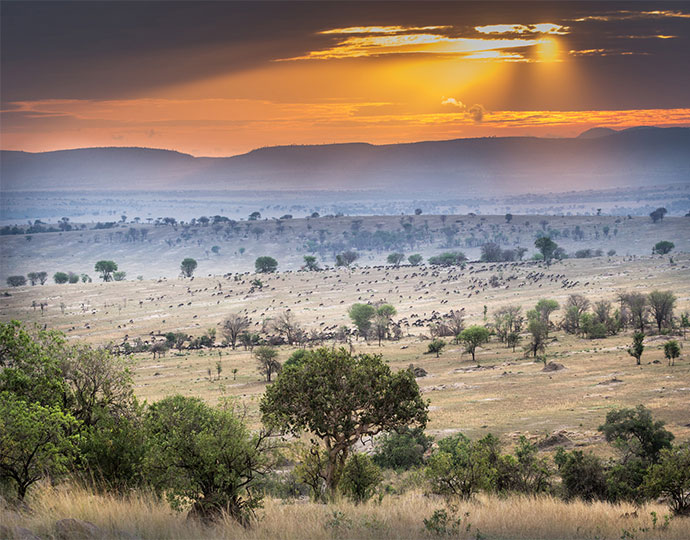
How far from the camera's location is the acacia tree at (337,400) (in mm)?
19641

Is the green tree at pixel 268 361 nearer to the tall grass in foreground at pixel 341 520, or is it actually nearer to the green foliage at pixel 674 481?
the green foliage at pixel 674 481

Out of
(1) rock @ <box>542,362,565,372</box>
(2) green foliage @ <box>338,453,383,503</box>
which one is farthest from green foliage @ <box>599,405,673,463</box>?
A: (1) rock @ <box>542,362,565,372</box>

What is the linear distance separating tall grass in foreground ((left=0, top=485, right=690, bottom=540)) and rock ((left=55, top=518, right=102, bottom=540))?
0.23m

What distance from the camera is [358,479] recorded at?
20.6 m

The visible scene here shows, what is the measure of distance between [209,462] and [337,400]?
6399 mm

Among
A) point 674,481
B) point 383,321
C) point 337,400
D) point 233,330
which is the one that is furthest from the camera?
point 383,321

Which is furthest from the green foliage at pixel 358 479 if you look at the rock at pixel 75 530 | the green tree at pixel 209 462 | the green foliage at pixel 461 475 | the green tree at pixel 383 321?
the green tree at pixel 383 321

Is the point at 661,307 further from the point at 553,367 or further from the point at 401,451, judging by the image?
the point at 401,451

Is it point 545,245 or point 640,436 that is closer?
point 640,436

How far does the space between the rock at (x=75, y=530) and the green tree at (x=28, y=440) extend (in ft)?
7.32

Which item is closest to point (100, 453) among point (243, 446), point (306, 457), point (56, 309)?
point (243, 446)

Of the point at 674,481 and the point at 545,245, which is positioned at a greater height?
the point at 545,245

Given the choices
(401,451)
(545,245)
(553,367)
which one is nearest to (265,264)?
(545,245)

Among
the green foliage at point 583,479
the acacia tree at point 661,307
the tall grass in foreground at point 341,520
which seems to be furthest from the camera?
the acacia tree at point 661,307
